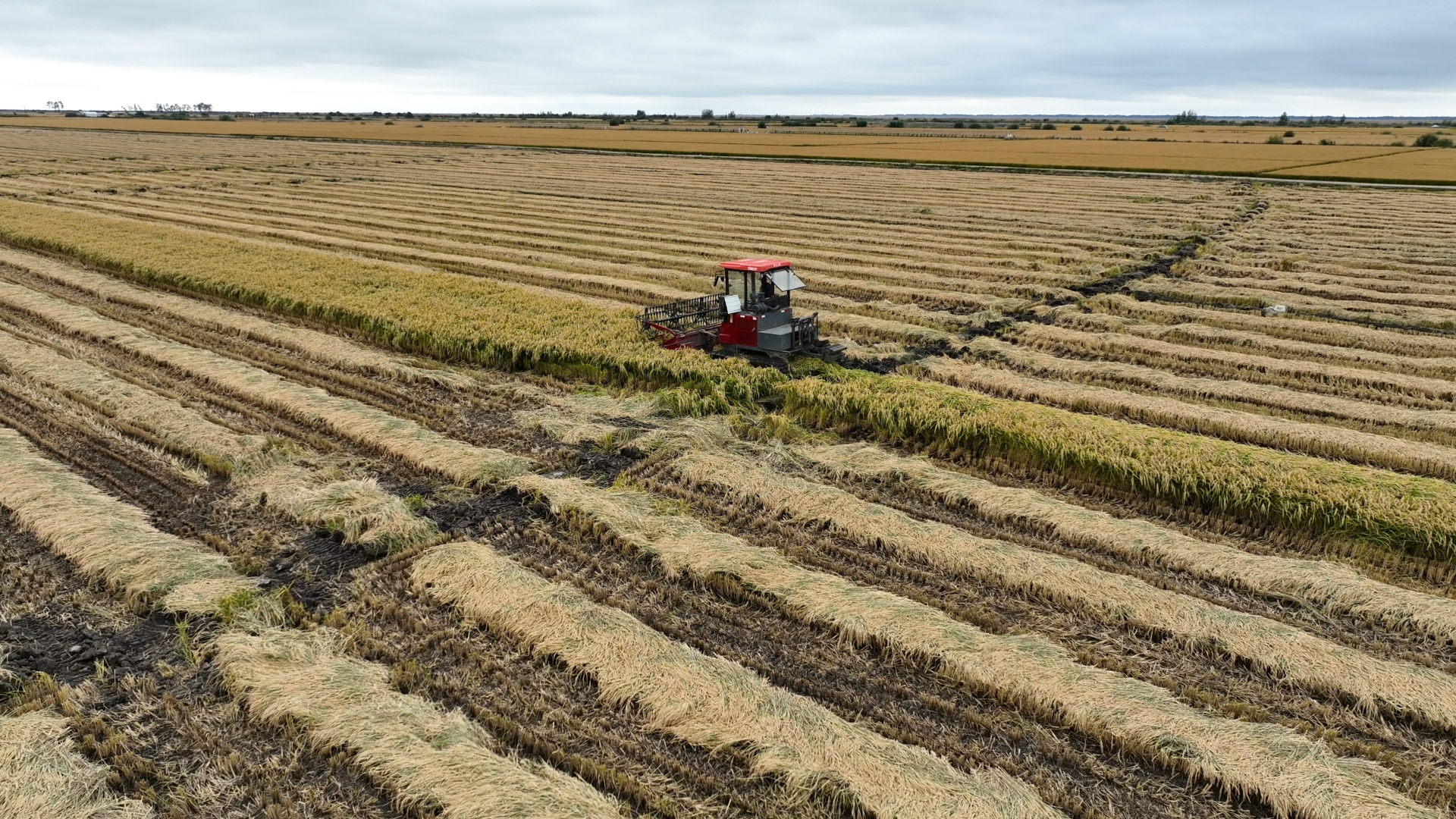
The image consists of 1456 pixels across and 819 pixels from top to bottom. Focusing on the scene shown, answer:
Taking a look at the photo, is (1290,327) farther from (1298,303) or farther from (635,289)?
(635,289)

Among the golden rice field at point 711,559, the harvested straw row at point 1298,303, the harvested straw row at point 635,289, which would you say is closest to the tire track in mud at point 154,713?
the golden rice field at point 711,559

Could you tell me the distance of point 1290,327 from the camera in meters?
21.9

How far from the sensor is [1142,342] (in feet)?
66.9

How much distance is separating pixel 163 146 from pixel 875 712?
113 metres

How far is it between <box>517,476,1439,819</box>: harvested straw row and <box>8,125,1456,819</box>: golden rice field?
34mm

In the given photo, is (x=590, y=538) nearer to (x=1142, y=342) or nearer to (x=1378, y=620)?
(x=1378, y=620)

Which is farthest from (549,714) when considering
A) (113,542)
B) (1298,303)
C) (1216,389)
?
(1298,303)

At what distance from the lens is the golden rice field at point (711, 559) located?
706 centimetres

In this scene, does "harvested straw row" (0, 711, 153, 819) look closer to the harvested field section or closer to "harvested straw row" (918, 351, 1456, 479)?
the harvested field section

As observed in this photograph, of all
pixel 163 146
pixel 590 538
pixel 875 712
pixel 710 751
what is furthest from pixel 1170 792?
pixel 163 146

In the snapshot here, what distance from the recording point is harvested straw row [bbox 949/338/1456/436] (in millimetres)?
15219

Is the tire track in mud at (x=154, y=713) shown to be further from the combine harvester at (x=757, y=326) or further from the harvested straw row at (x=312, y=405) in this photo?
the combine harvester at (x=757, y=326)

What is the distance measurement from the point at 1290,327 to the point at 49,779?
83.1ft

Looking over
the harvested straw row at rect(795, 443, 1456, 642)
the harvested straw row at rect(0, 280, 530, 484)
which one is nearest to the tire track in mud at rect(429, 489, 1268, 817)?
the harvested straw row at rect(0, 280, 530, 484)
